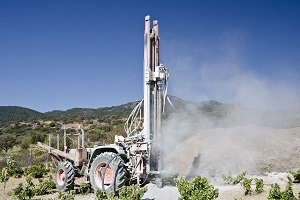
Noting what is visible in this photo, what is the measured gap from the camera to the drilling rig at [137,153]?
914cm

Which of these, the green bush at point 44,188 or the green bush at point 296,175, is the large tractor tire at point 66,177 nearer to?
the green bush at point 44,188

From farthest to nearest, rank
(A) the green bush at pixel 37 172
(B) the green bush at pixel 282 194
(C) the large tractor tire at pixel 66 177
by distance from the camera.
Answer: (A) the green bush at pixel 37 172 < (C) the large tractor tire at pixel 66 177 < (B) the green bush at pixel 282 194

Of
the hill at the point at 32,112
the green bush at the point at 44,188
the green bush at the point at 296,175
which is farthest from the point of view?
the hill at the point at 32,112

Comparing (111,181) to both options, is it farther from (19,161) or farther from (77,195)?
(19,161)

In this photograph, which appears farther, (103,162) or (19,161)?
(19,161)

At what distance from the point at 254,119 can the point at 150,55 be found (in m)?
7.21

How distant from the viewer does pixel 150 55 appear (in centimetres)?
1027

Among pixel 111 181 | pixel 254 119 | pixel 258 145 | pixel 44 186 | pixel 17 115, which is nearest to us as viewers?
pixel 111 181

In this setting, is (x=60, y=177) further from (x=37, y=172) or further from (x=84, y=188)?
(x=37, y=172)

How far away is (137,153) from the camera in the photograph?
31.3 ft

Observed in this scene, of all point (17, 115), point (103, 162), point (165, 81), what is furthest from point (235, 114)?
point (17, 115)

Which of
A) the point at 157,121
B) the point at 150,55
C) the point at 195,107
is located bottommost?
the point at 157,121

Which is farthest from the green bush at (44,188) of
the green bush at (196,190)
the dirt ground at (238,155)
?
the green bush at (196,190)

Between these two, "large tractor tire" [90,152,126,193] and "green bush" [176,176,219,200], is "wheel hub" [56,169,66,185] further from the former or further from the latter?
"green bush" [176,176,219,200]
